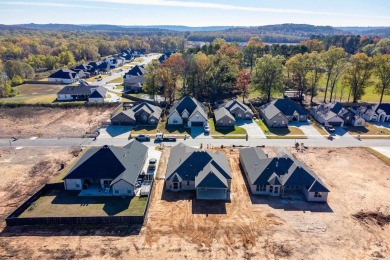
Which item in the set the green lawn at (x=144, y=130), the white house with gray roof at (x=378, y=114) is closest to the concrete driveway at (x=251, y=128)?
the green lawn at (x=144, y=130)

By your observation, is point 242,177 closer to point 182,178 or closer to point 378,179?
point 182,178

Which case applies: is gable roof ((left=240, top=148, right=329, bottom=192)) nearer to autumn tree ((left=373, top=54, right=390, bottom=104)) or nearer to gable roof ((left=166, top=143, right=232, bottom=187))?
gable roof ((left=166, top=143, right=232, bottom=187))

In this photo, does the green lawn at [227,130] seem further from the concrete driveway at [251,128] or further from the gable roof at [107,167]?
the gable roof at [107,167]

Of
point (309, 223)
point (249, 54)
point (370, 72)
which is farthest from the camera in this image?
point (249, 54)

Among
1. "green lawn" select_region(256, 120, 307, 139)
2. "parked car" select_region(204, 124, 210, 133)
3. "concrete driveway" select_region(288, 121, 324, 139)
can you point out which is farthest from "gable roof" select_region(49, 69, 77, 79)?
"concrete driveway" select_region(288, 121, 324, 139)

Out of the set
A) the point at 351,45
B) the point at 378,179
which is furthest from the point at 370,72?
the point at 351,45
